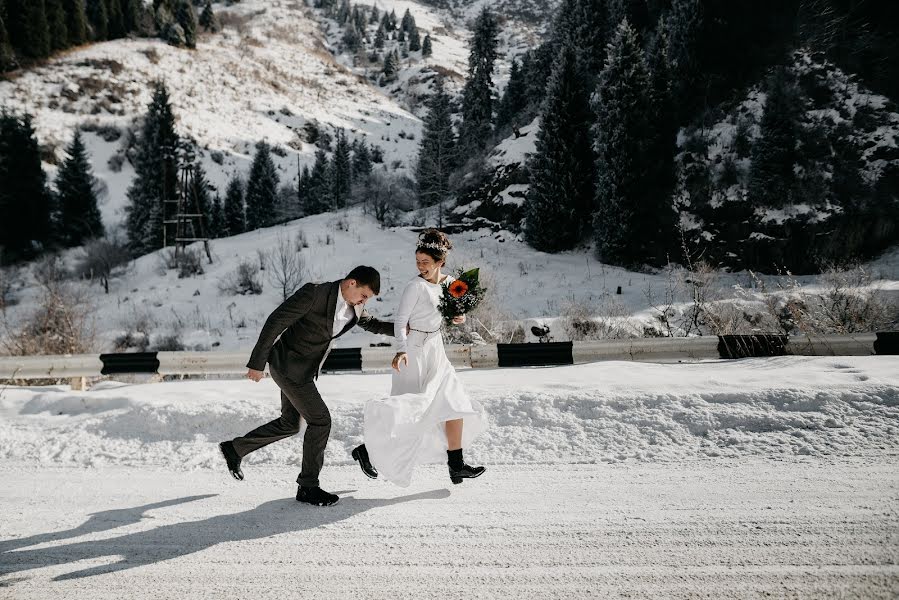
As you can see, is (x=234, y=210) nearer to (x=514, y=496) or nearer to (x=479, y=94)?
(x=479, y=94)

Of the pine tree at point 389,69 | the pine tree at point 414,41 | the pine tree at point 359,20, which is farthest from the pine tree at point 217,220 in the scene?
the pine tree at point 359,20

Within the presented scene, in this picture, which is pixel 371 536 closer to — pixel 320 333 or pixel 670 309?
pixel 320 333

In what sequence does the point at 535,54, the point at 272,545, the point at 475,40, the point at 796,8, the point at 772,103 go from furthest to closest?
the point at 475,40 → the point at 535,54 → the point at 796,8 → the point at 772,103 → the point at 272,545

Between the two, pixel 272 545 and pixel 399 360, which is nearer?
pixel 272 545

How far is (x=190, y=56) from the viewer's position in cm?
6950

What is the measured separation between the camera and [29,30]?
2197 inches

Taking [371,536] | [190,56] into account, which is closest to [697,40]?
[371,536]

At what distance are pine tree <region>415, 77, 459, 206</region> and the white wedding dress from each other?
99.1 ft

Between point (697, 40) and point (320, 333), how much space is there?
26.0m

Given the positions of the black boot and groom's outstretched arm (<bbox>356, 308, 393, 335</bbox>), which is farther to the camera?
groom's outstretched arm (<bbox>356, 308, 393, 335</bbox>)

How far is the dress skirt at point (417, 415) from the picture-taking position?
3.81m

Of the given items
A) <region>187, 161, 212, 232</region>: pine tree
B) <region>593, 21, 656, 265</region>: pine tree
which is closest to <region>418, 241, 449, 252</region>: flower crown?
<region>593, 21, 656, 265</region>: pine tree

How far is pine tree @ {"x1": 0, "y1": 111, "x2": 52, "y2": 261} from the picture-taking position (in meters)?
38.9

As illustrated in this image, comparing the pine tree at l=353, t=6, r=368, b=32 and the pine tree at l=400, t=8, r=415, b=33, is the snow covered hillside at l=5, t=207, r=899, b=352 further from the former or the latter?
the pine tree at l=400, t=8, r=415, b=33
